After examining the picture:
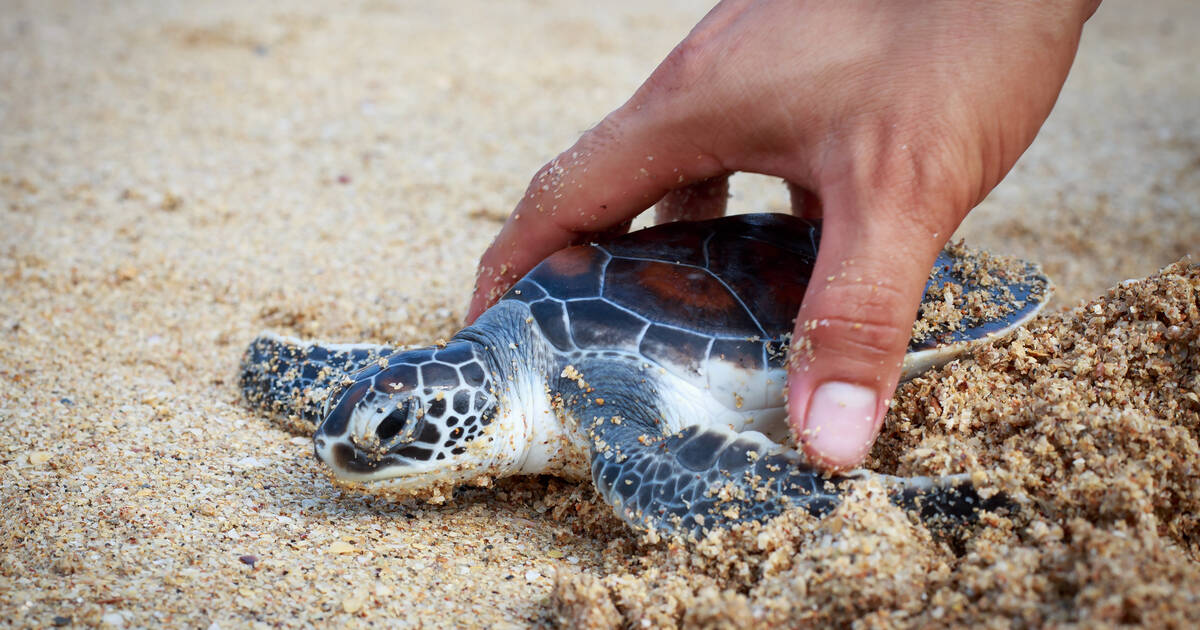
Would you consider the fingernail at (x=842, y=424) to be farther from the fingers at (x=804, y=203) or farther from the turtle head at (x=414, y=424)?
the fingers at (x=804, y=203)

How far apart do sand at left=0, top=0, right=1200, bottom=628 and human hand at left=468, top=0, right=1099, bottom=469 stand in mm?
216

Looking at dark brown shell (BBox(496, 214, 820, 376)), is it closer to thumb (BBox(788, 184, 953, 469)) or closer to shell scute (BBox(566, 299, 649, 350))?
shell scute (BBox(566, 299, 649, 350))

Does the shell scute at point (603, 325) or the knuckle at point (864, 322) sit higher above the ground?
the knuckle at point (864, 322)

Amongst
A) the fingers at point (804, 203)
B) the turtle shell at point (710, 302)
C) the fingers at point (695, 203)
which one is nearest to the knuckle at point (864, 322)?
the turtle shell at point (710, 302)

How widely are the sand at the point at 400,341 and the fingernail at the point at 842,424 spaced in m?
0.08

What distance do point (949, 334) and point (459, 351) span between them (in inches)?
39.6

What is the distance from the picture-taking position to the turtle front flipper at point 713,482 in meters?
1.25

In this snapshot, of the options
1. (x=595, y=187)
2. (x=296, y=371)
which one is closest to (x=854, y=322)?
(x=595, y=187)

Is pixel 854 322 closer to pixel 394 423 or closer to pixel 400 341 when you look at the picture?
pixel 394 423

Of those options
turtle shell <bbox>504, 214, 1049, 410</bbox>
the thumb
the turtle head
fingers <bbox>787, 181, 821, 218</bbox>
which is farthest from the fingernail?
fingers <bbox>787, 181, 821, 218</bbox>

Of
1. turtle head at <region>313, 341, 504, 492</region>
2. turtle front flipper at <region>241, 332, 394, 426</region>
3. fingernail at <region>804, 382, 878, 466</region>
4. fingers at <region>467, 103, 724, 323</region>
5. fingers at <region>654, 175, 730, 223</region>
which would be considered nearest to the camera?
fingernail at <region>804, 382, 878, 466</region>

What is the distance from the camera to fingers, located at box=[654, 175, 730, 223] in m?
2.21

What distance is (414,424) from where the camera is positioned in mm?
1527

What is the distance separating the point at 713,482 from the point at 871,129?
64cm
